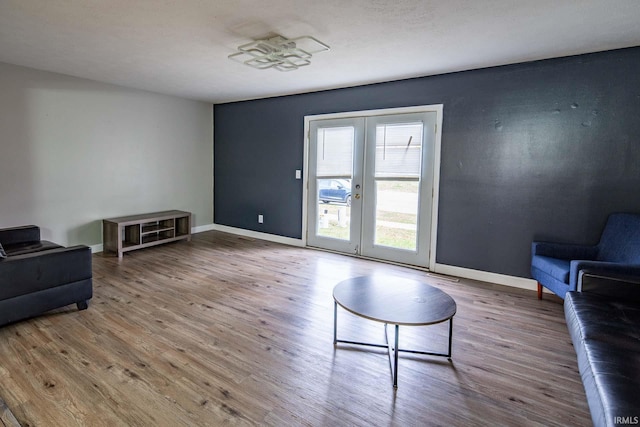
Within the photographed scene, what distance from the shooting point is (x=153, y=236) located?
5266 mm

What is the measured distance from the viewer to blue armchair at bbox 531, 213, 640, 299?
2471 millimetres

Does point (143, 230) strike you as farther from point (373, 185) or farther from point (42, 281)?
point (373, 185)

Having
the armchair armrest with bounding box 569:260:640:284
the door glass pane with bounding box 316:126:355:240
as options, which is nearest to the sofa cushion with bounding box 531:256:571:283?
the armchair armrest with bounding box 569:260:640:284

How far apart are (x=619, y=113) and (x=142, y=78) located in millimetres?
5294

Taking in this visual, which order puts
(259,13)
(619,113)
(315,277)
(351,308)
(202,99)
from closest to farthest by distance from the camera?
(351,308)
(259,13)
(619,113)
(315,277)
(202,99)

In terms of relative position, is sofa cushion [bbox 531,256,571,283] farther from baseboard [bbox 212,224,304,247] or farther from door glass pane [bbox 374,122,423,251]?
baseboard [bbox 212,224,304,247]

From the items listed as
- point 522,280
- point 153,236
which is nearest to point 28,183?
point 153,236

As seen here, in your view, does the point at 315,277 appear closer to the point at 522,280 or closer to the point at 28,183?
the point at 522,280

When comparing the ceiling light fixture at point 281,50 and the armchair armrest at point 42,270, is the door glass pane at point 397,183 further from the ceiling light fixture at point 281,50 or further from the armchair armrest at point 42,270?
the armchair armrest at point 42,270

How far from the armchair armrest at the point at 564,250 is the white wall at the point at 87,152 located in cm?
534

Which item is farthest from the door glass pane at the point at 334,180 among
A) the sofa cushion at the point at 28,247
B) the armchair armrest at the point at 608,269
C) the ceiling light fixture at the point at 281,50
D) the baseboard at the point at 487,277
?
the sofa cushion at the point at 28,247

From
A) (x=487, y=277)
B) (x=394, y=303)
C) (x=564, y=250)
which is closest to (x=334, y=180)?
(x=487, y=277)

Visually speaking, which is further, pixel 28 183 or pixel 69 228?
pixel 69 228

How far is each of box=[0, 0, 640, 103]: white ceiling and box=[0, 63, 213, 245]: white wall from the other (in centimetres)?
44
